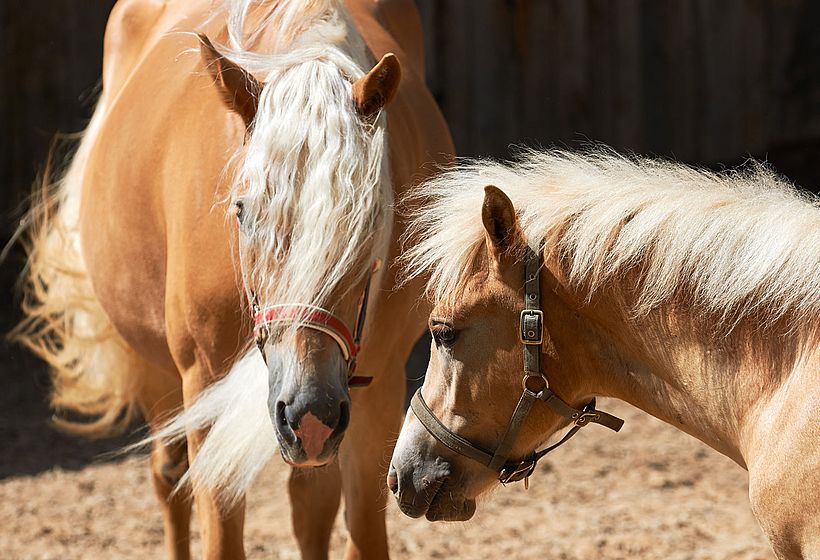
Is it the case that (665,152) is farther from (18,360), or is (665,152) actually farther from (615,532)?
(18,360)

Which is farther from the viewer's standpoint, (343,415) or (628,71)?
(628,71)

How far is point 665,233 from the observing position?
2.28 m

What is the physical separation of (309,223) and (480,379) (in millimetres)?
642

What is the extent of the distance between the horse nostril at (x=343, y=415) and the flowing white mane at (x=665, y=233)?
1.51ft

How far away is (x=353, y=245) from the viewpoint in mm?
2842

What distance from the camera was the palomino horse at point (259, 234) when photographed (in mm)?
2777

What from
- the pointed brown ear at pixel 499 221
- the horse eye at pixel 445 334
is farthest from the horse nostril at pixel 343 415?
the pointed brown ear at pixel 499 221

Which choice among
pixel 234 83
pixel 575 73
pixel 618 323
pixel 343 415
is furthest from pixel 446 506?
pixel 575 73

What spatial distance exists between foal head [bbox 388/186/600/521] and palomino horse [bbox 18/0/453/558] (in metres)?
0.34

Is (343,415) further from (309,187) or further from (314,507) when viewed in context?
(314,507)

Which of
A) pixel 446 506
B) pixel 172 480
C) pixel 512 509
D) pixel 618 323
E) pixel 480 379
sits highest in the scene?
pixel 618 323

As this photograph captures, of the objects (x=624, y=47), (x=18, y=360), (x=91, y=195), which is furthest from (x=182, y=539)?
(x=624, y=47)

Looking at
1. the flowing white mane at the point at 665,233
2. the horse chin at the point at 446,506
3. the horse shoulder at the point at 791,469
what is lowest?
the horse chin at the point at 446,506

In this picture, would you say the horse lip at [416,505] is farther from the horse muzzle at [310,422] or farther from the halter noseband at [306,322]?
the halter noseband at [306,322]
